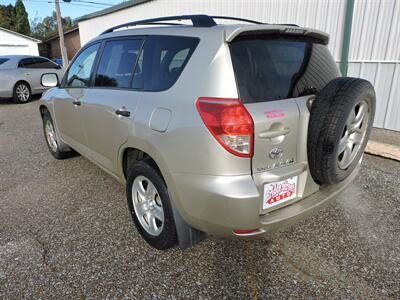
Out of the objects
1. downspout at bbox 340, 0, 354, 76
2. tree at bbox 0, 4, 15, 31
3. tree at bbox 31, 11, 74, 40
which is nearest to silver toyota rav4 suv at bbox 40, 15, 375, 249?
downspout at bbox 340, 0, 354, 76

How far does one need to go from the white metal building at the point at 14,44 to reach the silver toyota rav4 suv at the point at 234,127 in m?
28.1

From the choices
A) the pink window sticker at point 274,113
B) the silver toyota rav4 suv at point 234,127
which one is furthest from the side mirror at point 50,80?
the pink window sticker at point 274,113

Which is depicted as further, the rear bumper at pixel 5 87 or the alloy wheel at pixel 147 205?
the rear bumper at pixel 5 87

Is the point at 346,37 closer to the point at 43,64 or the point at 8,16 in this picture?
the point at 43,64

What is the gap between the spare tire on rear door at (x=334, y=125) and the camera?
6.72 feet

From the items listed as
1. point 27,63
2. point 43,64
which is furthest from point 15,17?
point 27,63

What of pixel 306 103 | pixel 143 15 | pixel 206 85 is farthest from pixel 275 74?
pixel 143 15

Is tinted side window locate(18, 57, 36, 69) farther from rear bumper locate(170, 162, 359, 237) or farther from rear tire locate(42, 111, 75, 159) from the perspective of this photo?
rear bumper locate(170, 162, 359, 237)

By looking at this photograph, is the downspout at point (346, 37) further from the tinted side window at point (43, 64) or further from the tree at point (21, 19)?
the tree at point (21, 19)

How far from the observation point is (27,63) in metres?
11.1

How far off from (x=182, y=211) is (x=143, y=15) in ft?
38.7

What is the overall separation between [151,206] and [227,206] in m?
0.93

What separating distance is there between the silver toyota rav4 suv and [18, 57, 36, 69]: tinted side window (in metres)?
10.1

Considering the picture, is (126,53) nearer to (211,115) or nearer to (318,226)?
(211,115)
